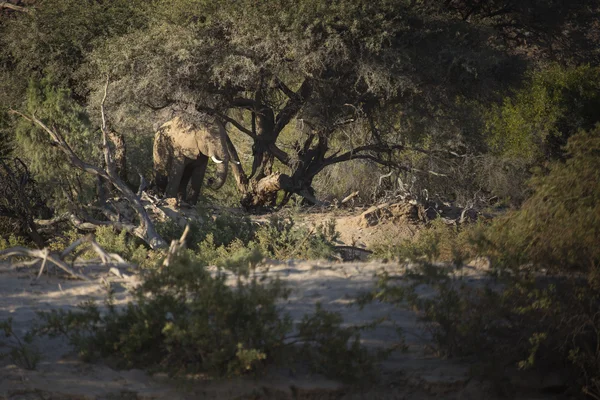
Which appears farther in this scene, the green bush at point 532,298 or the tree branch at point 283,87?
the tree branch at point 283,87

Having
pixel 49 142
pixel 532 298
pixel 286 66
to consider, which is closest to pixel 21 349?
pixel 532 298

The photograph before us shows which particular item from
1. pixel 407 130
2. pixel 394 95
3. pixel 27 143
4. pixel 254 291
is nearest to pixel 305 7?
pixel 394 95

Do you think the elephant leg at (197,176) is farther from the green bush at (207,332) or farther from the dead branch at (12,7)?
the green bush at (207,332)

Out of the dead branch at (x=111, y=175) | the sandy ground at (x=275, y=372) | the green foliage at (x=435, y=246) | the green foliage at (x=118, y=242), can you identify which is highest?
the dead branch at (x=111, y=175)

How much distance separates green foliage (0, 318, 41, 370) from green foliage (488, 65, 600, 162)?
13754mm

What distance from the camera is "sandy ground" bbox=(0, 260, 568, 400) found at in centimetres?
533

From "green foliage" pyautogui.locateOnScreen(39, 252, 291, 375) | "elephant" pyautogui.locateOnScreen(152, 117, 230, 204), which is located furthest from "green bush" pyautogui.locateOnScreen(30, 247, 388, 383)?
"elephant" pyautogui.locateOnScreen(152, 117, 230, 204)

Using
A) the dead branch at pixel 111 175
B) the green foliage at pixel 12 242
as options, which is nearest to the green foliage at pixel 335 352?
the dead branch at pixel 111 175

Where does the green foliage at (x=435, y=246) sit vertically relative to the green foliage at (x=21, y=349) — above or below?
above

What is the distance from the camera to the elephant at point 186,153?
1462 centimetres

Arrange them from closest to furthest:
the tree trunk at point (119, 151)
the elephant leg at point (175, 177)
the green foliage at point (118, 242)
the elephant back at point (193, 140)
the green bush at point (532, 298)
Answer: the green bush at point (532, 298), the green foliage at point (118, 242), the elephant back at point (193, 140), the elephant leg at point (175, 177), the tree trunk at point (119, 151)

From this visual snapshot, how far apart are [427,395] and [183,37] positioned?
982cm

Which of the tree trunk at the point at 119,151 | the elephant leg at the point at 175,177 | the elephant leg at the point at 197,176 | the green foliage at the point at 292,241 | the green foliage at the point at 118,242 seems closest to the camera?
the green foliage at the point at 118,242

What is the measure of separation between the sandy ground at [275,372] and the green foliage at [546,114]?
12.5m
